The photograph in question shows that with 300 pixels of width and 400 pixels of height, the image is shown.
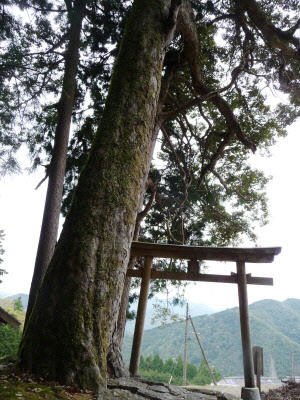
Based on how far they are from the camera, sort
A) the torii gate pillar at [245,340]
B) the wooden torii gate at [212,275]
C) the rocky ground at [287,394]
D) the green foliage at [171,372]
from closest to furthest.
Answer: the torii gate pillar at [245,340]
the wooden torii gate at [212,275]
the rocky ground at [287,394]
the green foliage at [171,372]

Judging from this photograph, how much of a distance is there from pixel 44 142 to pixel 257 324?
117ft

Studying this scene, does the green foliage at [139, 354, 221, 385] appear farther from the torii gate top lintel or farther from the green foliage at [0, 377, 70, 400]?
the green foliage at [0, 377, 70, 400]

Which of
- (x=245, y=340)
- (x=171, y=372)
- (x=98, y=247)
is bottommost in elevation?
(x=171, y=372)

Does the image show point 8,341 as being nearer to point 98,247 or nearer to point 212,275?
point 212,275

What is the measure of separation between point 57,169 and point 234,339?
34.5m

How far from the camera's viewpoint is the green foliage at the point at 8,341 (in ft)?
42.4

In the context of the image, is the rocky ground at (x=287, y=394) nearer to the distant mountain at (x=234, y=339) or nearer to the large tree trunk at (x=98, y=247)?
the large tree trunk at (x=98, y=247)

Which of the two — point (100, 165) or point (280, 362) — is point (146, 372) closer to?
point (280, 362)

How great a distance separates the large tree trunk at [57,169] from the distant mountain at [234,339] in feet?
95.4

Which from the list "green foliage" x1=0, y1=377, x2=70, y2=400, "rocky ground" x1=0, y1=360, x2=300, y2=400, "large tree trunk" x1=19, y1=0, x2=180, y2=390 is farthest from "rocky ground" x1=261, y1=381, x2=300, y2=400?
"green foliage" x1=0, y1=377, x2=70, y2=400

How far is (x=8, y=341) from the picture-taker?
1364 centimetres

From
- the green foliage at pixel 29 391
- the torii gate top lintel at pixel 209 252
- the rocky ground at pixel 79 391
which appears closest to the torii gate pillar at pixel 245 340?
the torii gate top lintel at pixel 209 252

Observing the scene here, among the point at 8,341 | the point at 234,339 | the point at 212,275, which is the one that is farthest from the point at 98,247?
the point at 234,339

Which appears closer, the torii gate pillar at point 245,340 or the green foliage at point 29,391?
the green foliage at point 29,391
